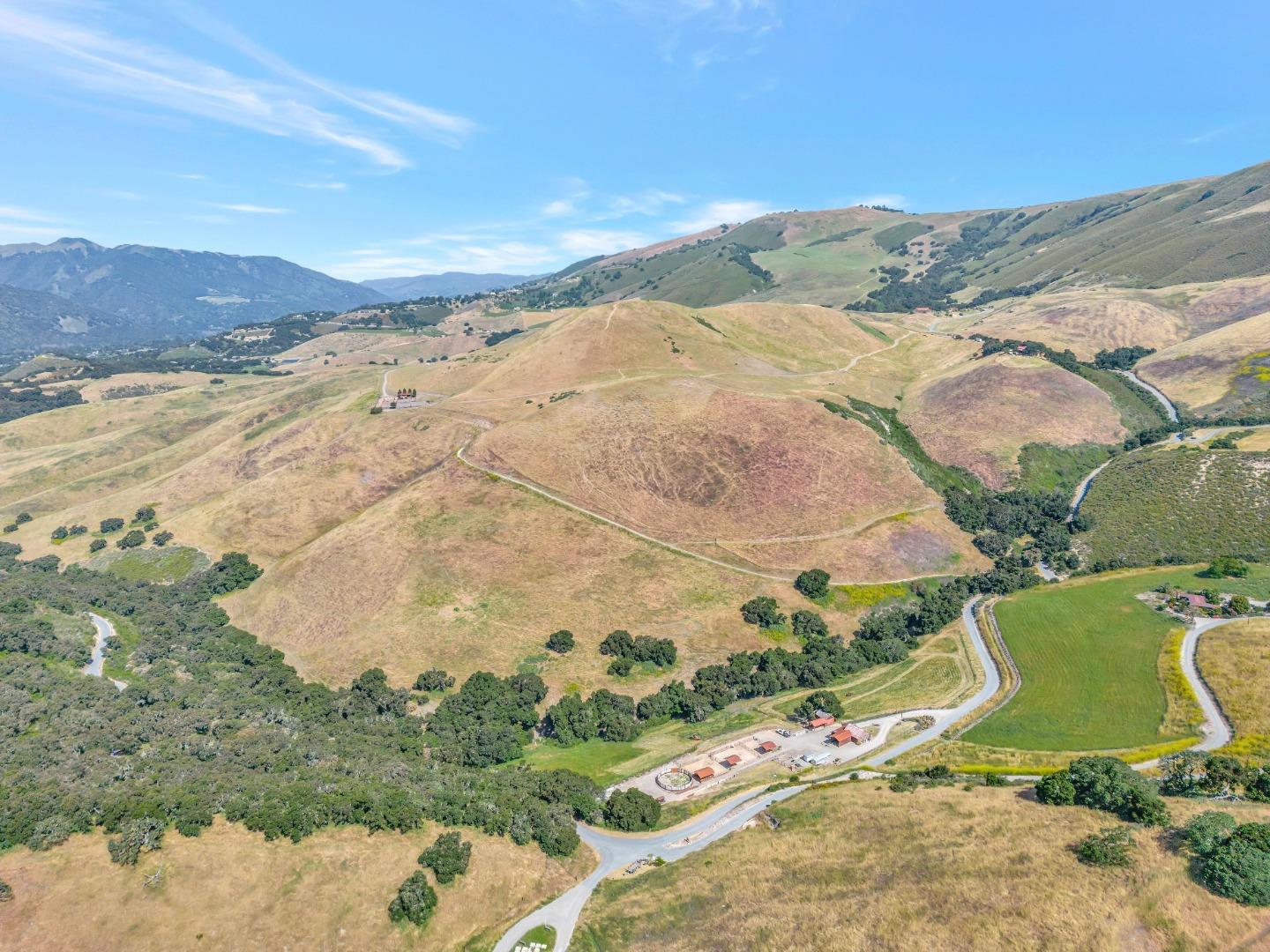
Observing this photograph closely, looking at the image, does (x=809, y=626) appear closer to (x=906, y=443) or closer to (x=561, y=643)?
(x=561, y=643)

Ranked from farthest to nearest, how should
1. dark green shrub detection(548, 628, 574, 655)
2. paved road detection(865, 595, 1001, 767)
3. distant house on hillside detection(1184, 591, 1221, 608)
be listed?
dark green shrub detection(548, 628, 574, 655) < distant house on hillside detection(1184, 591, 1221, 608) < paved road detection(865, 595, 1001, 767)

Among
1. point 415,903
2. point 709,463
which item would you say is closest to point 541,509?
point 709,463

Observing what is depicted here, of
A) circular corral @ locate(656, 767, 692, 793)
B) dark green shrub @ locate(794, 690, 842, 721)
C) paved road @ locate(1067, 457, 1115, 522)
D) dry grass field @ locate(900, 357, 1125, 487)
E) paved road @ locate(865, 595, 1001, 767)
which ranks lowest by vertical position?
circular corral @ locate(656, 767, 692, 793)

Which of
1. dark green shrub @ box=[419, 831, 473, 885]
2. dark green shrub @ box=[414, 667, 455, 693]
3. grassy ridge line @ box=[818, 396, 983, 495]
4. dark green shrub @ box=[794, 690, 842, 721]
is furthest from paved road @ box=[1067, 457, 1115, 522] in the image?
dark green shrub @ box=[419, 831, 473, 885]

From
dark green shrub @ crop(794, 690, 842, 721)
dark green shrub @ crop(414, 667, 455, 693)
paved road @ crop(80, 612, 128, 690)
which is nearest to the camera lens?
dark green shrub @ crop(794, 690, 842, 721)

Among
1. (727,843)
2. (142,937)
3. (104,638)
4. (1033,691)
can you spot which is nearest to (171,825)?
(142,937)

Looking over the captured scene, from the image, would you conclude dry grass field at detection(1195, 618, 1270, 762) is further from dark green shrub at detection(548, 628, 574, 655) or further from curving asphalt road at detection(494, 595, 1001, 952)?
dark green shrub at detection(548, 628, 574, 655)

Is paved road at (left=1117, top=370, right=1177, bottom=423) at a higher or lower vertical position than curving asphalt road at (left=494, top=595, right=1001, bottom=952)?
higher
